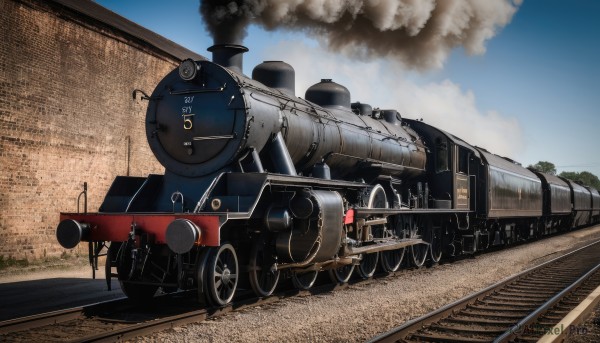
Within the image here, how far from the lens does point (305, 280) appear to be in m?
8.92

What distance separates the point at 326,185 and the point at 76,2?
10.2 m

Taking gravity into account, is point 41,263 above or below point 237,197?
below

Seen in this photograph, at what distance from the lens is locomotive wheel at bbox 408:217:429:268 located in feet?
40.3

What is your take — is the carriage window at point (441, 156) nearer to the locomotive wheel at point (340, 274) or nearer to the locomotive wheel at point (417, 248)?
the locomotive wheel at point (417, 248)

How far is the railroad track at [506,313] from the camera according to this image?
5742 mm

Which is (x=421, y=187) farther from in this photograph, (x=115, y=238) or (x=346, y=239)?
(x=115, y=238)

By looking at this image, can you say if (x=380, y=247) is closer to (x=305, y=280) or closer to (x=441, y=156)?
(x=305, y=280)

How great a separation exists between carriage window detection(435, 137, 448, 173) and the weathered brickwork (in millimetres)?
8454

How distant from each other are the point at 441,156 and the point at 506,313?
24.3ft

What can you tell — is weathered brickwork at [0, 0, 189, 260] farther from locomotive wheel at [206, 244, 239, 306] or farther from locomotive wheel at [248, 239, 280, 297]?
locomotive wheel at [206, 244, 239, 306]

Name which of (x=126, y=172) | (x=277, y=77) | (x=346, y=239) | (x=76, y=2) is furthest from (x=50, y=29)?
(x=346, y=239)

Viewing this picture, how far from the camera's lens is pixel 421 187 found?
1349 centimetres

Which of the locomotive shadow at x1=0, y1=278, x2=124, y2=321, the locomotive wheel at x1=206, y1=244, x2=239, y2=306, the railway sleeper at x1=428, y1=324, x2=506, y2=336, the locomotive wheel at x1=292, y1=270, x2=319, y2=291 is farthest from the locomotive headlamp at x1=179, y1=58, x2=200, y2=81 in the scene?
the railway sleeper at x1=428, y1=324, x2=506, y2=336

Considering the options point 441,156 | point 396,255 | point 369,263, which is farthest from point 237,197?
point 441,156
